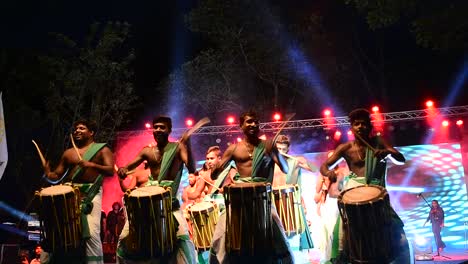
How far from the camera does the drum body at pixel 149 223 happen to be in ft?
15.9

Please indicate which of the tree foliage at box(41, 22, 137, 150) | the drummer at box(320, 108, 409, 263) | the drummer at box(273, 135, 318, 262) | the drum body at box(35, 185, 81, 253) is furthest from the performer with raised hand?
the tree foliage at box(41, 22, 137, 150)

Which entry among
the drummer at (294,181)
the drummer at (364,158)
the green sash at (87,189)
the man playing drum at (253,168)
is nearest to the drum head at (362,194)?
the drummer at (364,158)

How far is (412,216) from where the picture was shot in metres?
12.2

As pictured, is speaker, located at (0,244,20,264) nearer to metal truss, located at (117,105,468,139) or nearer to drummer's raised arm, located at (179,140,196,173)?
metal truss, located at (117,105,468,139)

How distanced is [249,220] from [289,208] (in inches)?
97.4

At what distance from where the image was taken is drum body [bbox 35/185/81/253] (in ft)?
17.3

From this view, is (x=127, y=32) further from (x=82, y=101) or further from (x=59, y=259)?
(x=59, y=259)

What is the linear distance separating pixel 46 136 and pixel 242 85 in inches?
263

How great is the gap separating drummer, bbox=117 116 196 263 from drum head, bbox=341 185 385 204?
167 cm

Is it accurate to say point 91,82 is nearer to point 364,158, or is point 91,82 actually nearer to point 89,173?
point 89,173

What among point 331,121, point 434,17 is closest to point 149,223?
point 331,121

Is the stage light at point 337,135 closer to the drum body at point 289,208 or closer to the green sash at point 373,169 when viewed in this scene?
the drum body at point 289,208

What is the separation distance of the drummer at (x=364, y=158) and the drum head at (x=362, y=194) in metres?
0.28

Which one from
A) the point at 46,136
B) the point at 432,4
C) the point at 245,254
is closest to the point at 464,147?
the point at 432,4
